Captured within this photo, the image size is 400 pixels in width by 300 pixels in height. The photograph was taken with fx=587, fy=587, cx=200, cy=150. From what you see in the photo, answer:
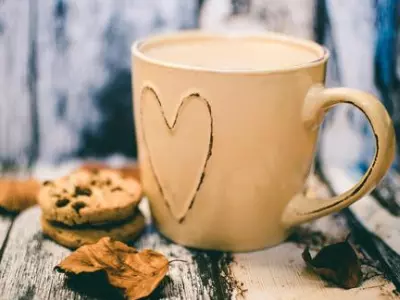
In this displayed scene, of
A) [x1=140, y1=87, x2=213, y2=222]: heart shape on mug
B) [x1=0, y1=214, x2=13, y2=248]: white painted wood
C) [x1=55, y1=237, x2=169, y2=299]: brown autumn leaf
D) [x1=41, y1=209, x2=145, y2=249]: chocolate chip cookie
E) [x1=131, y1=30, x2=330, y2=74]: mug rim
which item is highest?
[x1=131, y1=30, x2=330, y2=74]: mug rim

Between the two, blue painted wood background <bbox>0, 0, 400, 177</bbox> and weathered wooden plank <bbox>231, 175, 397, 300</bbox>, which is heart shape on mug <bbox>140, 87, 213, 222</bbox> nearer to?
weathered wooden plank <bbox>231, 175, 397, 300</bbox>

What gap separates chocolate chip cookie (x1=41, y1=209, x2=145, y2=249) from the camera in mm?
515

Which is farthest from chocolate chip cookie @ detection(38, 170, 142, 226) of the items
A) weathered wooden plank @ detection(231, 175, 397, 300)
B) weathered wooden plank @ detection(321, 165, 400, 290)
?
weathered wooden plank @ detection(321, 165, 400, 290)

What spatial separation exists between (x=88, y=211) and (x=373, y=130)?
0.80 ft

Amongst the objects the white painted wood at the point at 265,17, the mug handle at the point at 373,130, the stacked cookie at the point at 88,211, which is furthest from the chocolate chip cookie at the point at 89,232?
the white painted wood at the point at 265,17

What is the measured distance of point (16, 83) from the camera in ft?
2.29

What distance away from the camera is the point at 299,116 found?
0.49 m

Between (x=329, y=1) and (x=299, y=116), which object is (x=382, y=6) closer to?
(x=329, y=1)

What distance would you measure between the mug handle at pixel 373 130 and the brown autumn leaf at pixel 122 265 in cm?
13

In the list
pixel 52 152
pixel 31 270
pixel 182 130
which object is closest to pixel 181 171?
pixel 182 130

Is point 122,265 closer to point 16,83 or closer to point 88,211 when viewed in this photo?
point 88,211

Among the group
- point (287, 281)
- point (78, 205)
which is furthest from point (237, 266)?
point (78, 205)

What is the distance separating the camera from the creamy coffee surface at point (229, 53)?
0.59m

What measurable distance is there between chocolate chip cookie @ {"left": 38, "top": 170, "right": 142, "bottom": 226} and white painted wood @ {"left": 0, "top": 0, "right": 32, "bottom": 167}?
0.17 metres
